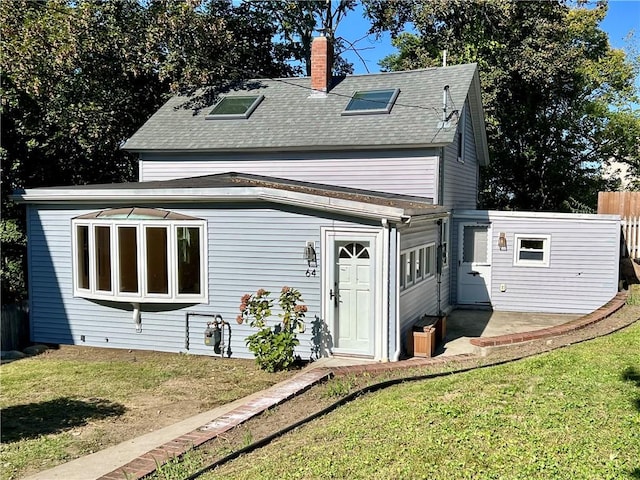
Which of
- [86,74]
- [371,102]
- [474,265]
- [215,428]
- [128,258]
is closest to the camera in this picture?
[215,428]

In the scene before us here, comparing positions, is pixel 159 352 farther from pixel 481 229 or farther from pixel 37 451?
pixel 481 229

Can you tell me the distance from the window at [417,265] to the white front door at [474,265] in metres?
2.43

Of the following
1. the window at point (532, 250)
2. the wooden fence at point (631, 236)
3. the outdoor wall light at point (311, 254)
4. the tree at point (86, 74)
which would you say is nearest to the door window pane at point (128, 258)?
the outdoor wall light at point (311, 254)

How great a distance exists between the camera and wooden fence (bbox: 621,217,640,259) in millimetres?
13945

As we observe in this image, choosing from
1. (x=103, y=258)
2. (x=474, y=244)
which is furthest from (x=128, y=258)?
(x=474, y=244)

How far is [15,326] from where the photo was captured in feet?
36.7

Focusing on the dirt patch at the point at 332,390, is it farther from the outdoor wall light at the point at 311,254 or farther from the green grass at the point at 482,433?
the outdoor wall light at the point at 311,254

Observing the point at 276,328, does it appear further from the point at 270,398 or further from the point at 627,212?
the point at 627,212

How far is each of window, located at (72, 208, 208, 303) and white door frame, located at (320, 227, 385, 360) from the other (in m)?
2.30

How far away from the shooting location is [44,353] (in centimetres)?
1060

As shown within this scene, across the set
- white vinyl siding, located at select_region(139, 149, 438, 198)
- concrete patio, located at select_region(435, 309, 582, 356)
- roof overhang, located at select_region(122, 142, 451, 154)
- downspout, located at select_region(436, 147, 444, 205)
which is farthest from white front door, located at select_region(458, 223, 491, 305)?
roof overhang, located at select_region(122, 142, 451, 154)

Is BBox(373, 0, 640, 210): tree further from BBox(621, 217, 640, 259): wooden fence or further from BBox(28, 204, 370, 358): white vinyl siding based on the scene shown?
BBox(28, 204, 370, 358): white vinyl siding

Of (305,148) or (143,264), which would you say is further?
(305,148)

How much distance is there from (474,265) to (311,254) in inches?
257
